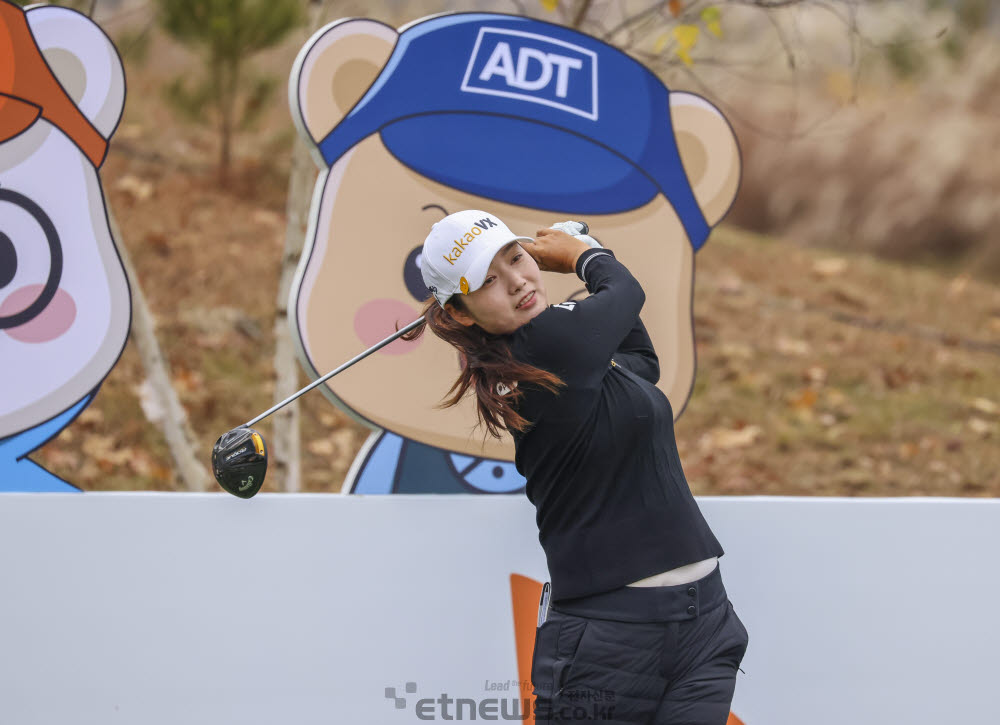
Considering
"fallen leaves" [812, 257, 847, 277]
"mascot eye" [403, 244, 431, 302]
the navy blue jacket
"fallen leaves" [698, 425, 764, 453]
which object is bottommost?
the navy blue jacket

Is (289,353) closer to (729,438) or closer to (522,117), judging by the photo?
(522,117)

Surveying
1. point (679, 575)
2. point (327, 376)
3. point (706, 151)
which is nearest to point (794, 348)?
point (706, 151)

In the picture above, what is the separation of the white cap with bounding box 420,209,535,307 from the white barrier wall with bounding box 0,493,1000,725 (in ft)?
3.02

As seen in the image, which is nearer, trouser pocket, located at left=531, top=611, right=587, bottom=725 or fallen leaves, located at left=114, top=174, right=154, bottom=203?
trouser pocket, located at left=531, top=611, right=587, bottom=725

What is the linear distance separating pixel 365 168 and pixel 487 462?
94 cm

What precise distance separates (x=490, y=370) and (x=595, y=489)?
0.33 metres

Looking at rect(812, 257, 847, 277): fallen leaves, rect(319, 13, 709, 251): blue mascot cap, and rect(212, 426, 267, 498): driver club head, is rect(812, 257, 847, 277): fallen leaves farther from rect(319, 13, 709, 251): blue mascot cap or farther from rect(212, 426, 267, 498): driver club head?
rect(212, 426, 267, 498): driver club head

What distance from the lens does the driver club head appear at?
2443mm

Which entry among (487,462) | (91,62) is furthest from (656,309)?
(91,62)

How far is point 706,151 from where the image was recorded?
313 cm

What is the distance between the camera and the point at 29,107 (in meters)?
2.63

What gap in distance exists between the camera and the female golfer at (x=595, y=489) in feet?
6.36

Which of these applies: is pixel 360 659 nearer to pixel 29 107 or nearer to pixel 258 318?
pixel 29 107

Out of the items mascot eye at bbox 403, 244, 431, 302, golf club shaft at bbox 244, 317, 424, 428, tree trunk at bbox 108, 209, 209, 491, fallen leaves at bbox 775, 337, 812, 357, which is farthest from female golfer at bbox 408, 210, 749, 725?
fallen leaves at bbox 775, 337, 812, 357
